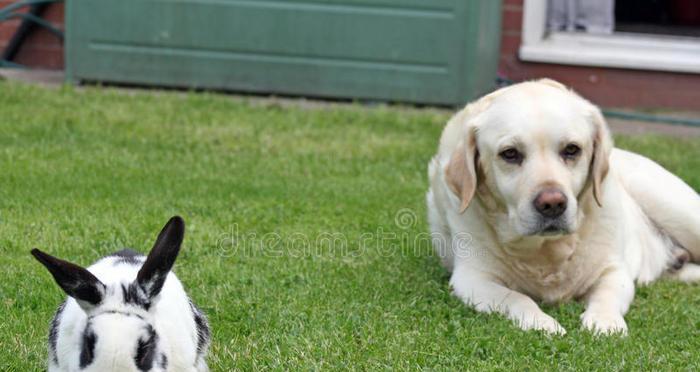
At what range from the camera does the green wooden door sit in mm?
9445

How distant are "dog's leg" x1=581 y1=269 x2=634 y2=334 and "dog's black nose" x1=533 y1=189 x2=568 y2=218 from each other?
0.44 m

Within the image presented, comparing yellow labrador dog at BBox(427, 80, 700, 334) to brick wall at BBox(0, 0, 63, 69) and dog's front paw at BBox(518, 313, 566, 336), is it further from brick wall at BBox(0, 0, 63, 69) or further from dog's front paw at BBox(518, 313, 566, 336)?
brick wall at BBox(0, 0, 63, 69)

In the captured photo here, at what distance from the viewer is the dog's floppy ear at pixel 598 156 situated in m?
4.57

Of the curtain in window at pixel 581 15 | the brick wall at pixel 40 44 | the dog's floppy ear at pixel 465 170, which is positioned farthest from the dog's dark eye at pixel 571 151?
the brick wall at pixel 40 44

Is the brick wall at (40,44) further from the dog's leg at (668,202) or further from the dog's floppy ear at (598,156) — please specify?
the dog's floppy ear at (598,156)

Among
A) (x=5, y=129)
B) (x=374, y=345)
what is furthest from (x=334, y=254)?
(x=5, y=129)

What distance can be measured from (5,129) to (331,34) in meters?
2.95

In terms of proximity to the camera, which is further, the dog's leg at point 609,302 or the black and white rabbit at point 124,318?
the dog's leg at point 609,302

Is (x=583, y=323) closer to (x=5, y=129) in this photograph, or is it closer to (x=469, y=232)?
(x=469, y=232)

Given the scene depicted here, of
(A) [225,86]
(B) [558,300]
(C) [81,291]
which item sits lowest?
(A) [225,86]

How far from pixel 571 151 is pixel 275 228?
190cm

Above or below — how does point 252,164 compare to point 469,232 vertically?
below

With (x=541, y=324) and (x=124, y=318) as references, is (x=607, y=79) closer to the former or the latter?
(x=541, y=324)

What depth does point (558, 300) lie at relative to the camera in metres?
4.78
